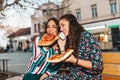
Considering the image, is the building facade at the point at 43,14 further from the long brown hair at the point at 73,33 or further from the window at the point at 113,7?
the window at the point at 113,7

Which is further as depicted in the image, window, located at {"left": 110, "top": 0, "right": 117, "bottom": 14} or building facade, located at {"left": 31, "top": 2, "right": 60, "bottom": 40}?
window, located at {"left": 110, "top": 0, "right": 117, "bottom": 14}

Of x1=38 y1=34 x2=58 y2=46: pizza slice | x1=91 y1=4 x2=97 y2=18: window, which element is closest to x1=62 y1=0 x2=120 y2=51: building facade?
x1=91 y1=4 x2=97 y2=18: window

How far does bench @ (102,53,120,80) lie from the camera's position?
3971 millimetres

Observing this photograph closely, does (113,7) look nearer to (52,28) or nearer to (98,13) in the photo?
(98,13)

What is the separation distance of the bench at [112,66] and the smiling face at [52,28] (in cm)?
78

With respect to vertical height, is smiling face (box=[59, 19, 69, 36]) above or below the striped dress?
above

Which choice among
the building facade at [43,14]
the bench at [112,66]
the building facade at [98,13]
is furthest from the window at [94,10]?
the bench at [112,66]

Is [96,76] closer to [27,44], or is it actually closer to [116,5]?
[116,5]

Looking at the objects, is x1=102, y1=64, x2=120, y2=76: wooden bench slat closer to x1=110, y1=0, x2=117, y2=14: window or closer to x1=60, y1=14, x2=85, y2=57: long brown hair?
x1=60, y1=14, x2=85, y2=57: long brown hair

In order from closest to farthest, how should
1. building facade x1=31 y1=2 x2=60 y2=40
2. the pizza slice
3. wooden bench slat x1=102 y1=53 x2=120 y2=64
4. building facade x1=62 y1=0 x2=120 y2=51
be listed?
the pizza slice < wooden bench slat x1=102 y1=53 x2=120 y2=64 < building facade x1=31 y1=2 x2=60 y2=40 < building facade x1=62 y1=0 x2=120 y2=51

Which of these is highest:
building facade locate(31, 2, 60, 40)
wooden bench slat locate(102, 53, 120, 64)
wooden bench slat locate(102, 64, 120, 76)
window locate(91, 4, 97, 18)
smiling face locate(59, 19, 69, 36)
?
window locate(91, 4, 97, 18)

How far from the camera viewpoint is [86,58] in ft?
10.2

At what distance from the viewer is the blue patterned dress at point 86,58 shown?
309cm

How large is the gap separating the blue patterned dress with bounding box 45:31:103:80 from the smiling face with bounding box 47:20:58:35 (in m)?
0.86
